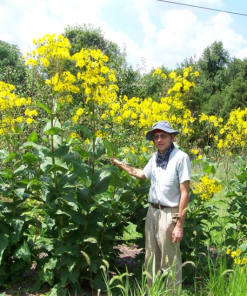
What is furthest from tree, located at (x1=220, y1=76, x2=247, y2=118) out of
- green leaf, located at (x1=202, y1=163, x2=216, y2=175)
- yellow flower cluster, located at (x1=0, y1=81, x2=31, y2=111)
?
yellow flower cluster, located at (x1=0, y1=81, x2=31, y2=111)

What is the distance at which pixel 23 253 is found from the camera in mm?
3531

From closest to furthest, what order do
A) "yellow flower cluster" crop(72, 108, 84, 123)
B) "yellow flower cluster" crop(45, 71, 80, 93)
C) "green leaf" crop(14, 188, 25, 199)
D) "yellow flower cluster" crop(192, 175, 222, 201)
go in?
"yellow flower cluster" crop(45, 71, 80, 93), "yellow flower cluster" crop(72, 108, 84, 123), "green leaf" crop(14, 188, 25, 199), "yellow flower cluster" crop(192, 175, 222, 201)

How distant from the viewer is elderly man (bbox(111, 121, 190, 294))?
10.5 ft

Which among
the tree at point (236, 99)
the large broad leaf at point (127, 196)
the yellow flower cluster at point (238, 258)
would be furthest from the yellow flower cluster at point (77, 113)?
the tree at point (236, 99)

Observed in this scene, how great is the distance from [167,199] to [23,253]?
1450 mm

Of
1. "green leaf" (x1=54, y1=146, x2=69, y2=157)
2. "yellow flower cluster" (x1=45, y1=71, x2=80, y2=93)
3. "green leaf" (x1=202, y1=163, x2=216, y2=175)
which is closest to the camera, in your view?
"yellow flower cluster" (x1=45, y1=71, x2=80, y2=93)

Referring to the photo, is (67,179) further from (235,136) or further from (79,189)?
(235,136)

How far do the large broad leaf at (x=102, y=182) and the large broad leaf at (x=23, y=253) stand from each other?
89 centimetres

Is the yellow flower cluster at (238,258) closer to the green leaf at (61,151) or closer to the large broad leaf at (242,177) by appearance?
the large broad leaf at (242,177)

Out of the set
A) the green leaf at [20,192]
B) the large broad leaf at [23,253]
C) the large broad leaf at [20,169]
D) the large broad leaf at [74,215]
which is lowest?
the large broad leaf at [23,253]

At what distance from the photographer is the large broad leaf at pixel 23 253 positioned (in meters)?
3.52

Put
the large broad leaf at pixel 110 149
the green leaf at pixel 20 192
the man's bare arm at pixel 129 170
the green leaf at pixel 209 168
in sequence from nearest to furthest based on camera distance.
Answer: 1. the green leaf at pixel 20 192
2. the large broad leaf at pixel 110 149
3. the man's bare arm at pixel 129 170
4. the green leaf at pixel 209 168

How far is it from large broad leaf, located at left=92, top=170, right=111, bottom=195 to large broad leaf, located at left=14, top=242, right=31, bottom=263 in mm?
889

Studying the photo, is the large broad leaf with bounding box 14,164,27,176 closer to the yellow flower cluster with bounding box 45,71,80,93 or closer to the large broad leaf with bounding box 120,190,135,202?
the yellow flower cluster with bounding box 45,71,80,93
